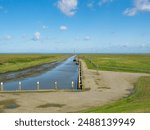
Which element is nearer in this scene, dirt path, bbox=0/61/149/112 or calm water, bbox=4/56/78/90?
dirt path, bbox=0/61/149/112

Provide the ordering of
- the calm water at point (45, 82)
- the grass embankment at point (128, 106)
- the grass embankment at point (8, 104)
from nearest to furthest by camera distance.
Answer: the grass embankment at point (128, 106), the grass embankment at point (8, 104), the calm water at point (45, 82)

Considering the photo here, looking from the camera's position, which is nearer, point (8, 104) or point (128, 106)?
point (128, 106)

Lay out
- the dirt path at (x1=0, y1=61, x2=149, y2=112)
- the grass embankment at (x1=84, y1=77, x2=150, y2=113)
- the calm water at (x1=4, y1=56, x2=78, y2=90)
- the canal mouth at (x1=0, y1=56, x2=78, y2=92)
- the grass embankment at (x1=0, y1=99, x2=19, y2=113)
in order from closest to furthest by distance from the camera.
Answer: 1. the grass embankment at (x1=84, y1=77, x2=150, y2=113)
2. the dirt path at (x1=0, y1=61, x2=149, y2=112)
3. the grass embankment at (x1=0, y1=99, x2=19, y2=113)
4. the canal mouth at (x1=0, y1=56, x2=78, y2=92)
5. the calm water at (x1=4, y1=56, x2=78, y2=90)

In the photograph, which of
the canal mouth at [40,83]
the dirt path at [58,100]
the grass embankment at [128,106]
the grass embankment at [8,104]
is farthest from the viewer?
the canal mouth at [40,83]

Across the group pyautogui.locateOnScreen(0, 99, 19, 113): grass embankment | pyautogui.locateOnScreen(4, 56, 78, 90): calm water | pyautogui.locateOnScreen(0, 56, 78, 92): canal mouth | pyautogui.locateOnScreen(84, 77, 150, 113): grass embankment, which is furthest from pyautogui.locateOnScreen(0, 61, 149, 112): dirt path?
pyautogui.locateOnScreen(4, 56, 78, 90): calm water

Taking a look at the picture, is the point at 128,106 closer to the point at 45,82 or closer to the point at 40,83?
the point at 40,83

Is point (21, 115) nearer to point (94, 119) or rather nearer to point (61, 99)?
point (94, 119)

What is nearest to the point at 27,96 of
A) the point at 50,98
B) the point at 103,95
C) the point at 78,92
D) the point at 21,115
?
the point at 50,98

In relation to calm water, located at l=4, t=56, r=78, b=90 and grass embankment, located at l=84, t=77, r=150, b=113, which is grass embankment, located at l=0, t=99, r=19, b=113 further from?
calm water, located at l=4, t=56, r=78, b=90

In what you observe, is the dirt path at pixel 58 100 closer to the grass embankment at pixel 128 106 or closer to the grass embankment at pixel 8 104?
the grass embankment at pixel 8 104

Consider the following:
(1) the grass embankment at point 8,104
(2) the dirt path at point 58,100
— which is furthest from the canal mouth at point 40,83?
(1) the grass embankment at point 8,104

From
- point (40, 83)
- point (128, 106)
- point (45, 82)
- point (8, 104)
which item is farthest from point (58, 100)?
point (45, 82)
